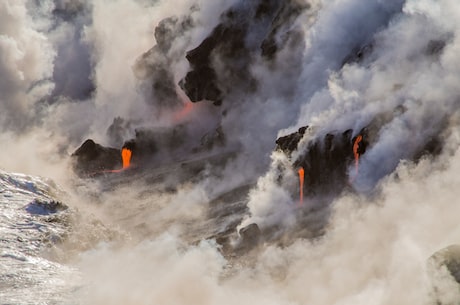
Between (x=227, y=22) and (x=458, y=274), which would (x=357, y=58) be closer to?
(x=227, y=22)

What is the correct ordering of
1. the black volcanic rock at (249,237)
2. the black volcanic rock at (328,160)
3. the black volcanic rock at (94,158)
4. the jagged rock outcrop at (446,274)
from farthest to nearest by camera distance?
the black volcanic rock at (94,158) → the black volcanic rock at (328,160) → the black volcanic rock at (249,237) → the jagged rock outcrop at (446,274)

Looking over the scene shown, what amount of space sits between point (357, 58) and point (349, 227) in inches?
1330

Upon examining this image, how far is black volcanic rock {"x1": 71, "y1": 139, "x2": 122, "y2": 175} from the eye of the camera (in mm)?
125625

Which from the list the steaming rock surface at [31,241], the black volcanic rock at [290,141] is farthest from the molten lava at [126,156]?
the black volcanic rock at [290,141]

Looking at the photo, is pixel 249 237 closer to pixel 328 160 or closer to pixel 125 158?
pixel 328 160

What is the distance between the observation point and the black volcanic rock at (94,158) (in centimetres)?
12562

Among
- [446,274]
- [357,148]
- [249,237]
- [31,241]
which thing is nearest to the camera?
[446,274]

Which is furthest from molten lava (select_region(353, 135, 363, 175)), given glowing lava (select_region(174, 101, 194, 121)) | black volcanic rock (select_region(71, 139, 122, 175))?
glowing lava (select_region(174, 101, 194, 121))

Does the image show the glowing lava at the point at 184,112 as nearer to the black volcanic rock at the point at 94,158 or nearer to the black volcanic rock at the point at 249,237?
the black volcanic rock at the point at 94,158

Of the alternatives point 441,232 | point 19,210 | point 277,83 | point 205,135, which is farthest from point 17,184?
point 441,232

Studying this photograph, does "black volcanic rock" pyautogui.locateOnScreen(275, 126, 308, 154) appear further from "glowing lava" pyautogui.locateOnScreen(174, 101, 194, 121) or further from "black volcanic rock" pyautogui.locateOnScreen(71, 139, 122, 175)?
"glowing lava" pyautogui.locateOnScreen(174, 101, 194, 121)

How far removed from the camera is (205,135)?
122938 millimetres

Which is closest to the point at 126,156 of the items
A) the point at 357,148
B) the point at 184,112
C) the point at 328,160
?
the point at 184,112

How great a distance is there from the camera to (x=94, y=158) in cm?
12925
